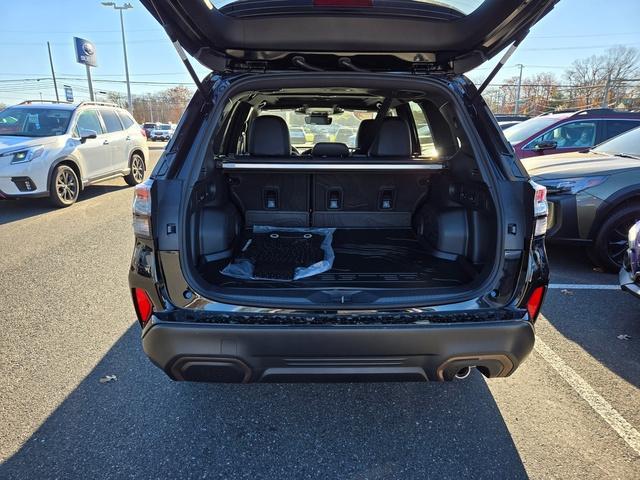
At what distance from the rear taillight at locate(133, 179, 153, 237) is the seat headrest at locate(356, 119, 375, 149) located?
2.41m

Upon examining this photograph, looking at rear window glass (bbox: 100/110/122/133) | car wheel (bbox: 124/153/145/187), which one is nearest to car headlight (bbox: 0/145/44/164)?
rear window glass (bbox: 100/110/122/133)

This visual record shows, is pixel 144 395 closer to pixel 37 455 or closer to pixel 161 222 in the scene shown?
pixel 37 455

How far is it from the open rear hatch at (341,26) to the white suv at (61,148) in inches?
225

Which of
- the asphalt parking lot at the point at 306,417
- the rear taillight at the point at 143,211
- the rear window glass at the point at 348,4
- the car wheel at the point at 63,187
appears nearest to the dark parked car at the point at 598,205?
the asphalt parking lot at the point at 306,417

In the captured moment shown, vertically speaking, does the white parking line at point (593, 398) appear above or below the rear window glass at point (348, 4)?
below

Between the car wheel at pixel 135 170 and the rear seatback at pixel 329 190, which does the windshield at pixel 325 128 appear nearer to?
the rear seatback at pixel 329 190

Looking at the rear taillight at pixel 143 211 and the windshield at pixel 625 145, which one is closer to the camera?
the rear taillight at pixel 143 211

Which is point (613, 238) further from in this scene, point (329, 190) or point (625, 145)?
point (329, 190)

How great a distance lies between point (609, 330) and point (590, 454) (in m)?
1.48

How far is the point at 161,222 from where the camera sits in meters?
1.73

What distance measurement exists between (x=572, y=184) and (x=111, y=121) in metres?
8.40

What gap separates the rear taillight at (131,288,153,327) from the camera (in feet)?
5.73

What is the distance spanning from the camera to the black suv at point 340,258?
1.65 m

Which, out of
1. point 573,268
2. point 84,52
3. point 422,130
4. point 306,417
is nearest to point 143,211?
point 306,417
